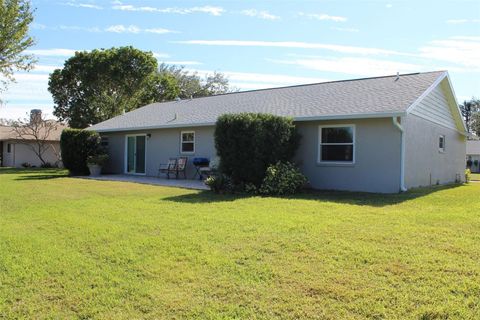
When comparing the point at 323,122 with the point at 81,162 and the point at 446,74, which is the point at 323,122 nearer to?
the point at 446,74

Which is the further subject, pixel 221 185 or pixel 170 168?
pixel 170 168

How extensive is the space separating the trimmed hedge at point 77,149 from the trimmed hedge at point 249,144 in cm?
953

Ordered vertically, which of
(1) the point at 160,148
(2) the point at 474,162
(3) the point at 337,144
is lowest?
(2) the point at 474,162

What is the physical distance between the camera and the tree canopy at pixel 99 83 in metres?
32.6

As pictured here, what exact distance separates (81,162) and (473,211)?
16319 millimetres

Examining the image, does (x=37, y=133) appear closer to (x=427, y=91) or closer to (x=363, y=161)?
(x=363, y=161)

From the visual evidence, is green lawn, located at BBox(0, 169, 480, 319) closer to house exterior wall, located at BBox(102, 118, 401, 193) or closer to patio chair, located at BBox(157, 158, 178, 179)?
house exterior wall, located at BBox(102, 118, 401, 193)

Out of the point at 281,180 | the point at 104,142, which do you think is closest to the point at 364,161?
the point at 281,180

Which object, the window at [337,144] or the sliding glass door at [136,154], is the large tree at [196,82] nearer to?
the sliding glass door at [136,154]

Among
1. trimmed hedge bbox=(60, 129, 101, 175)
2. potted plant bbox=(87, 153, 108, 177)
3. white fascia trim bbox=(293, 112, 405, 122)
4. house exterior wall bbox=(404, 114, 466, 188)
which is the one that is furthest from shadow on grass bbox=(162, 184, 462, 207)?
trimmed hedge bbox=(60, 129, 101, 175)

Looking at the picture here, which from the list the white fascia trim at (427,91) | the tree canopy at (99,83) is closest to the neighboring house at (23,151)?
the tree canopy at (99,83)

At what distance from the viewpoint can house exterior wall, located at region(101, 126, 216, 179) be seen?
16891 mm

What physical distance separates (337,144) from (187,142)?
6.86m

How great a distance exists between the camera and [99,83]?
1304 inches
